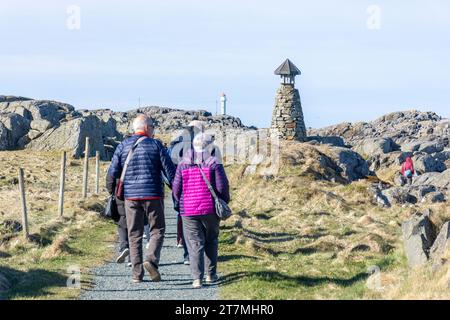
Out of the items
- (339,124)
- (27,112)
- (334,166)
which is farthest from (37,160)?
(339,124)

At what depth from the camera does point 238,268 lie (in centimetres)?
1380

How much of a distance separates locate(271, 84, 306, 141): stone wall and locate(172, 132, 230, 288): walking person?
3850cm

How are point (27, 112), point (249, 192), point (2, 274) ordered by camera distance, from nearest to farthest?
1. point (2, 274)
2. point (249, 192)
3. point (27, 112)

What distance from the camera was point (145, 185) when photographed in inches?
454

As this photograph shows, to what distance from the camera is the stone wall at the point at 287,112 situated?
163ft

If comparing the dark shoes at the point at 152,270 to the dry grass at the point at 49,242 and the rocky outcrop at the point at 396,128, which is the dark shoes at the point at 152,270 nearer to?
the dry grass at the point at 49,242

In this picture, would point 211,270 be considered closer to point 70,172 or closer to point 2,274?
point 2,274

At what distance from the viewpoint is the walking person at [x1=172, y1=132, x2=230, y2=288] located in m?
11.4

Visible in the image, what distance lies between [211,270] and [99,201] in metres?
14.1

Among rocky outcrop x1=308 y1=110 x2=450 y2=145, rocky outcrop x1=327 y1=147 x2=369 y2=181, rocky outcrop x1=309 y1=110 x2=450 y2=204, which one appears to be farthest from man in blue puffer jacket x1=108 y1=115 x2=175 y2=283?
rocky outcrop x1=308 y1=110 x2=450 y2=145

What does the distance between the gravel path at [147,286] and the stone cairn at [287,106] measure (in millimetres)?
35770

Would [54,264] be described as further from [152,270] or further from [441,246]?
[441,246]

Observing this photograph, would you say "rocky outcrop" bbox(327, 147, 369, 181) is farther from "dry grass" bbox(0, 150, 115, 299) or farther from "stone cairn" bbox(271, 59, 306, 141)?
"dry grass" bbox(0, 150, 115, 299)

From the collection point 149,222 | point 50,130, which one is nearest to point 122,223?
point 149,222
